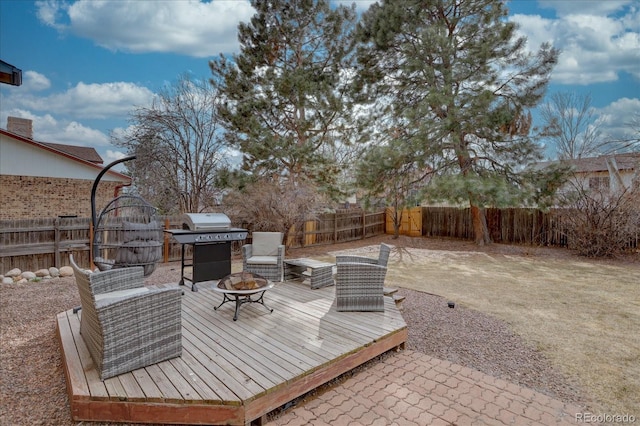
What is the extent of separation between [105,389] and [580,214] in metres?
12.0

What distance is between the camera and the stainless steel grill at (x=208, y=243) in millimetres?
5262

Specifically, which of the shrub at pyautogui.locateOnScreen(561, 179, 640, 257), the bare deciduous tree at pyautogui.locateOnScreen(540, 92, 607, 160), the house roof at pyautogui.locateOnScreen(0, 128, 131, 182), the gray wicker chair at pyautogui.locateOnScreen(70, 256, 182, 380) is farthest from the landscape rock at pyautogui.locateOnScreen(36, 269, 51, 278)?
the bare deciduous tree at pyautogui.locateOnScreen(540, 92, 607, 160)

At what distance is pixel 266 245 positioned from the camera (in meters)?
5.79

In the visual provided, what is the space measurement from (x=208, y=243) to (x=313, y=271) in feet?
5.97

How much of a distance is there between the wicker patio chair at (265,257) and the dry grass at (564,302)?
2405 millimetres

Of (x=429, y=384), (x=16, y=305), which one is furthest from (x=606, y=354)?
(x=16, y=305)

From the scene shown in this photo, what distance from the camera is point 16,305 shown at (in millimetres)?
4992

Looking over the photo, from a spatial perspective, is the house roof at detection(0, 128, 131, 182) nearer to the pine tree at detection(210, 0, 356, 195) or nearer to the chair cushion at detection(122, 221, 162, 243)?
the pine tree at detection(210, 0, 356, 195)

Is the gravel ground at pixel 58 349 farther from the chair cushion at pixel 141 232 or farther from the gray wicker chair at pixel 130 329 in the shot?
the chair cushion at pixel 141 232

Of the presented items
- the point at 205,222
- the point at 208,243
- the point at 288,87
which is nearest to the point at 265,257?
the point at 208,243

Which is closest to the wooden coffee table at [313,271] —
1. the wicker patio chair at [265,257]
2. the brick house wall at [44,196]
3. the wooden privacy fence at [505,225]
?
the wicker patio chair at [265,257]

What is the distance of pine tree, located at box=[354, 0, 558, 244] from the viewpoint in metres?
9.98

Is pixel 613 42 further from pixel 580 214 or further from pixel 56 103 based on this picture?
pixel 56 103

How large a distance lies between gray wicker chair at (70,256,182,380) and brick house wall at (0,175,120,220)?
35.5 ft
